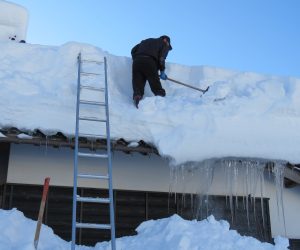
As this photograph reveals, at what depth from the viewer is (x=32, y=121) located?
20.7ft

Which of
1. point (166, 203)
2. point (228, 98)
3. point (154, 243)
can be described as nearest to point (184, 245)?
point (154, 243)

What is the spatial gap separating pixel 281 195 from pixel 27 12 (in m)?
6.96

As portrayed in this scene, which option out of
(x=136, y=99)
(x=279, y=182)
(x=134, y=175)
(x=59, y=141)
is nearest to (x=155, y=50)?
(x=136, y=99)

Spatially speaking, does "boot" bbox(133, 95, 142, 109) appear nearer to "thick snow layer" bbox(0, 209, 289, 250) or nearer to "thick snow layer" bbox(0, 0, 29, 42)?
"thick snow layer" bbox(0, 209, 289, 250)

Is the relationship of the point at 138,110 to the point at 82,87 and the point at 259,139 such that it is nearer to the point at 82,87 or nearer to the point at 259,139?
the point at 82,87

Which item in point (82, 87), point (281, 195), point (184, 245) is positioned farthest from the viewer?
point (281, 195)

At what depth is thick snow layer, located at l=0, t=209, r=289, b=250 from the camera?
17.6 feet

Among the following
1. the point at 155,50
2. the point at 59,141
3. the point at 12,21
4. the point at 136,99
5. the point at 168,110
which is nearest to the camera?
the point at 59,141

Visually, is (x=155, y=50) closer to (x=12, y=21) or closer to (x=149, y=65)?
(x=149, y=65)

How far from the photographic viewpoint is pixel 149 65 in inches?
296

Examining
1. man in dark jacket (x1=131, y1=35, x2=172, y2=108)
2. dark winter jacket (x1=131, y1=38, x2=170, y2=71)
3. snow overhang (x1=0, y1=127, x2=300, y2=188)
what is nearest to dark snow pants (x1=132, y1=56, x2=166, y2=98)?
man in dark jacket (x1=131, y1=35, x2=172, y2=108)

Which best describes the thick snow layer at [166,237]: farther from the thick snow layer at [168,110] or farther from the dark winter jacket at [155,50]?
the dark winter jacket at [155,50]

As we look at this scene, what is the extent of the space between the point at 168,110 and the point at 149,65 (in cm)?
103

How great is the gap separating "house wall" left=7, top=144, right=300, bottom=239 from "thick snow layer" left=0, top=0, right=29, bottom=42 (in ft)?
12.7
